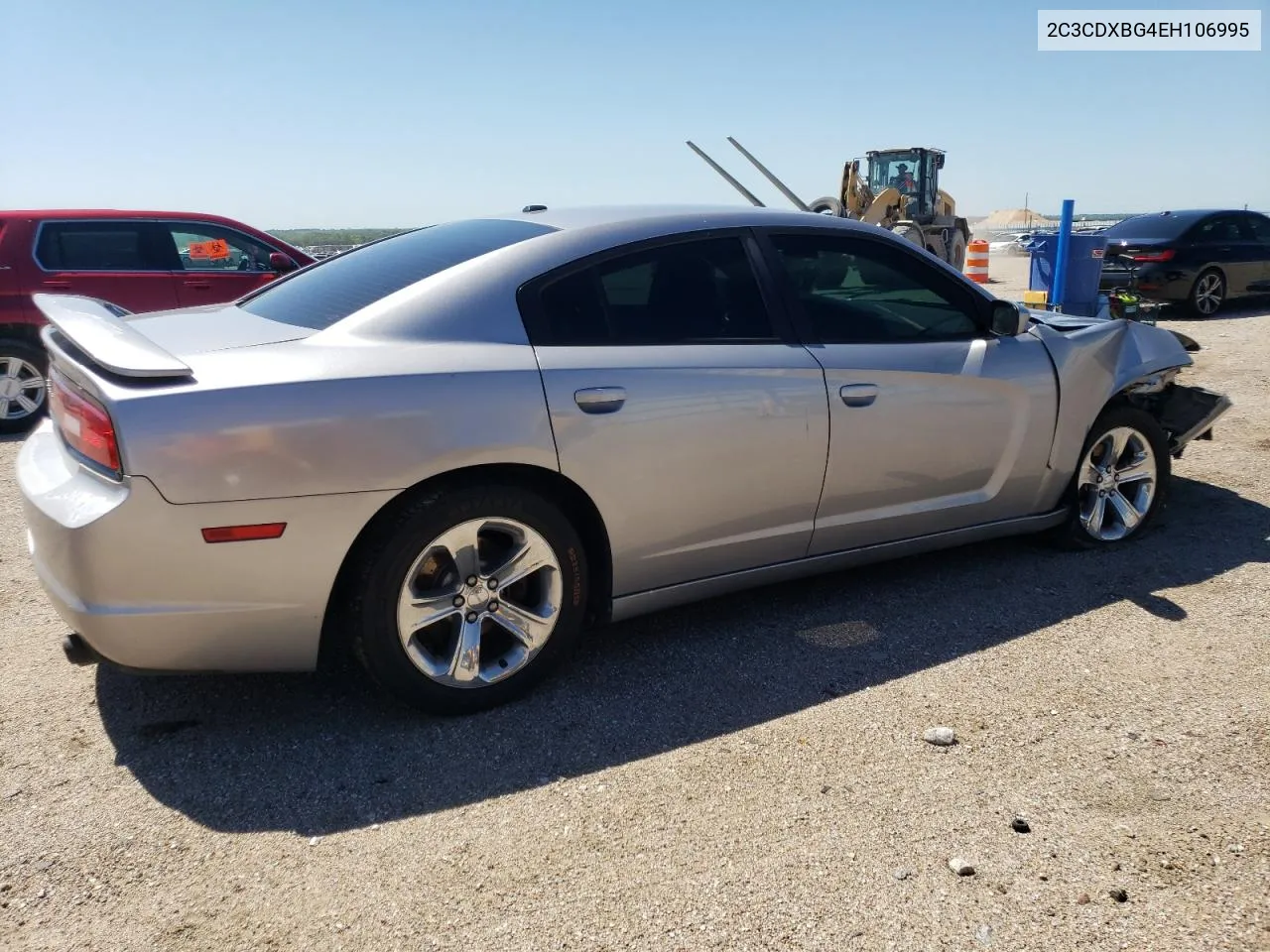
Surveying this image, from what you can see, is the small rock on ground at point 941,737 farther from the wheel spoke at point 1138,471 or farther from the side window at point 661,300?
the wheel spoke at point 1138,471

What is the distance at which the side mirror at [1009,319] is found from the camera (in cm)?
404

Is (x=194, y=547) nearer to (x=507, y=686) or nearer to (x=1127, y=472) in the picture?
(x=507, y=686)

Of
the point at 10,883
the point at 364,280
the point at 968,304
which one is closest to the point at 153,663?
the point at 10,883

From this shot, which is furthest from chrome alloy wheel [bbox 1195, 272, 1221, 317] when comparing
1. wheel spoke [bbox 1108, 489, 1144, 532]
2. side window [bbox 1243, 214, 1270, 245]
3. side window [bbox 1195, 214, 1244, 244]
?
wheel spoke [bbox 1108, 489, 1144, 532]

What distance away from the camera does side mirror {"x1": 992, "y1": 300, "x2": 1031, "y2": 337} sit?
404 cm

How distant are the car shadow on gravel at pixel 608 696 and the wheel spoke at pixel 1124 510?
0.16 metres

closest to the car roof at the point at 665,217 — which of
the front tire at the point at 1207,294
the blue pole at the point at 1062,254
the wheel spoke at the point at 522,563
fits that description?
the wheel spoke at the point at 522,563

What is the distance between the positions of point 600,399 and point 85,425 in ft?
4.76

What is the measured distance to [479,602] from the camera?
3066 mm

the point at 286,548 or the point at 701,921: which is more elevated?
the point at 286,548

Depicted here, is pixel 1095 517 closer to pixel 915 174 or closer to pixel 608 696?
pixel 608 696

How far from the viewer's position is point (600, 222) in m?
3.47

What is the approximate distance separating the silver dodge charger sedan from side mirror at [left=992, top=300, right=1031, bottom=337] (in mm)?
19

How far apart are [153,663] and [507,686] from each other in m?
1.02
